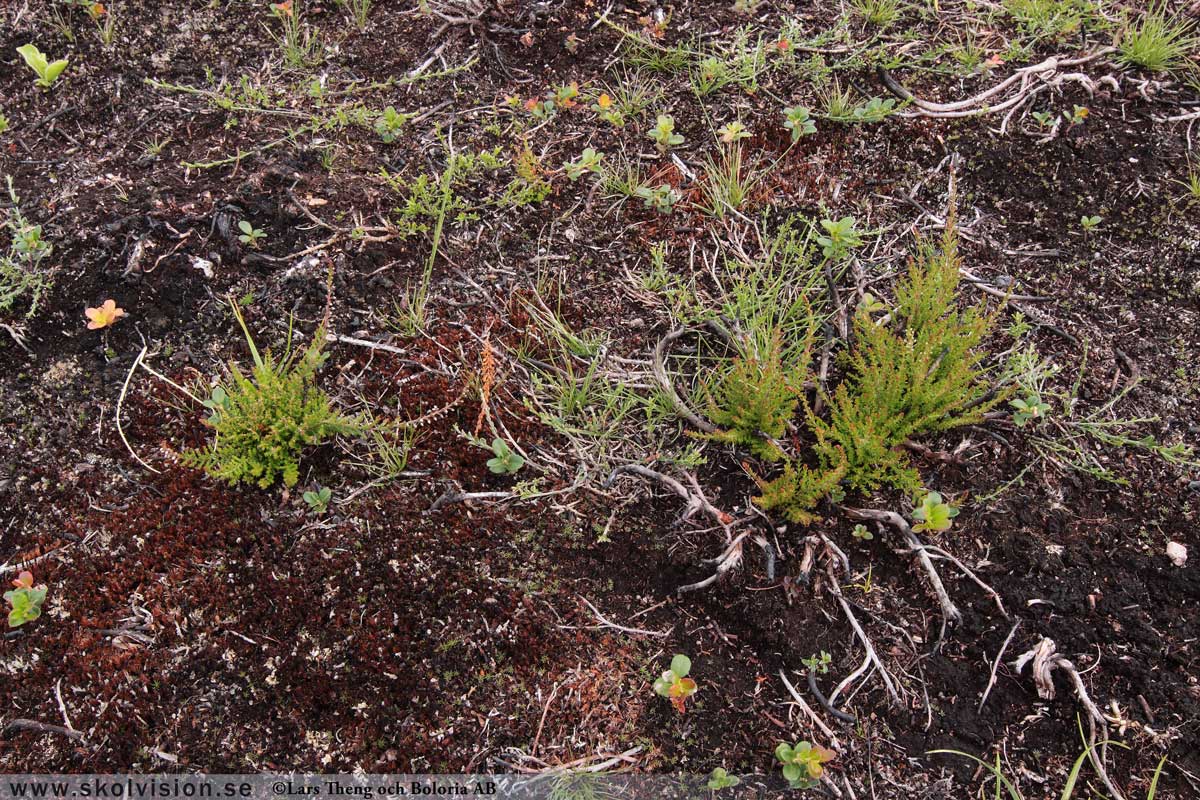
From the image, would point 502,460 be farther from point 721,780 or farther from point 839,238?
point 839,238

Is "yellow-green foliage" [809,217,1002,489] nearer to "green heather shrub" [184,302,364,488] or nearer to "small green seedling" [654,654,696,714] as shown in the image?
"small green seedling" [654,654,696,714]

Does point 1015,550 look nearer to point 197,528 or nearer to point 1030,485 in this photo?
point 1030,485

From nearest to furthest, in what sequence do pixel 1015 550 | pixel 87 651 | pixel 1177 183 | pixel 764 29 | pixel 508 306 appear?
1. pixel 87 651
2. pixel 1015 550
3. pixel 508 306
4. pixel 1177 183
5. pixel 764 29

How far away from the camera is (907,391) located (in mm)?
2166

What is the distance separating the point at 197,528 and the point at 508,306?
1.13 m

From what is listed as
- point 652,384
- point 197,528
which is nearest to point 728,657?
point 652,384

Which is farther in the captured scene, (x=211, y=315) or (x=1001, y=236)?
(x=1001, y=236)

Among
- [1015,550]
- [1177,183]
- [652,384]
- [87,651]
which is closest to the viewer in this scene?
[87,651]

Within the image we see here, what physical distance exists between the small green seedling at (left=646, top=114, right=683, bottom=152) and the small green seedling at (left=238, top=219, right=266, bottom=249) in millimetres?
1431

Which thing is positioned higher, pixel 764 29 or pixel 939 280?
pixel 764 29

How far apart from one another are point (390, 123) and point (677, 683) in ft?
7.20

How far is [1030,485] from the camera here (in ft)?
7.25

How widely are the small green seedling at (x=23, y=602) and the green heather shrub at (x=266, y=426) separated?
46 cm

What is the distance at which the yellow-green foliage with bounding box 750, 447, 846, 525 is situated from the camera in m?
2.02
